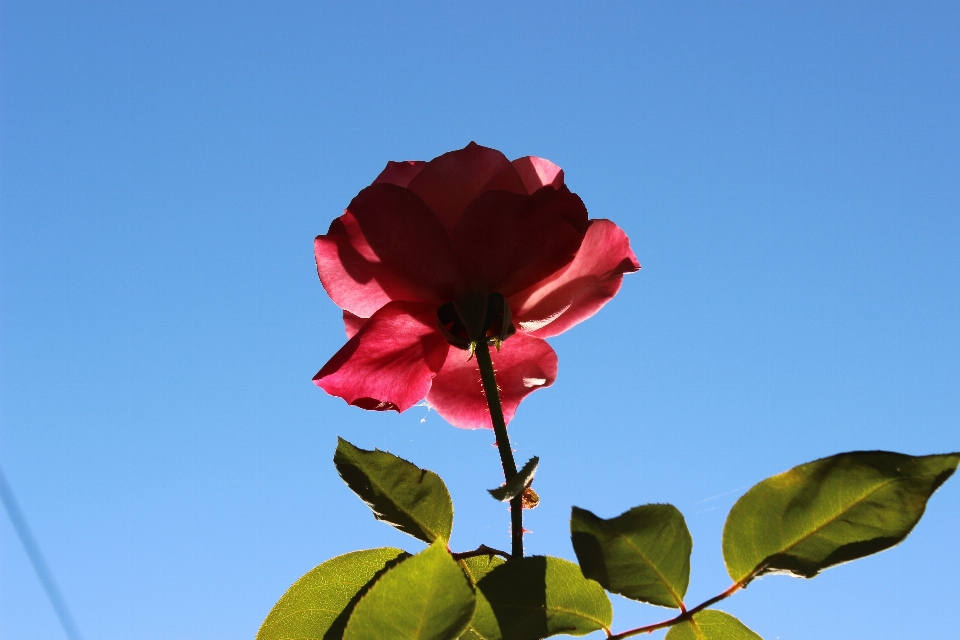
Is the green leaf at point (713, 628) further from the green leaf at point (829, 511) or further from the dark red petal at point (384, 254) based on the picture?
the dark red petal at point (384, 254)

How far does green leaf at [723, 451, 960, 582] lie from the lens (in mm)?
333

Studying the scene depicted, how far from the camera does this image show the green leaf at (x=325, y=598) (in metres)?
0.45

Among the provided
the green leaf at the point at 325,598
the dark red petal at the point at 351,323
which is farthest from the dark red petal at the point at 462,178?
the green leaf at the point at 325,598

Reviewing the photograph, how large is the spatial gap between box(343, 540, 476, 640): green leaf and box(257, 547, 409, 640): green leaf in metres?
0.12

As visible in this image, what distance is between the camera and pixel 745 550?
1.23 ft

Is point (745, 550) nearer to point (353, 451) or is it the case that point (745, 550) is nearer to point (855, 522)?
point (855, 522)

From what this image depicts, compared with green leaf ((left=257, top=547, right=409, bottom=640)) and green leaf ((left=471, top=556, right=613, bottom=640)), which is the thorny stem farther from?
green leaf ((left=257, top=547, right=409, bottom=640))

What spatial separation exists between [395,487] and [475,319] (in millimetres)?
125

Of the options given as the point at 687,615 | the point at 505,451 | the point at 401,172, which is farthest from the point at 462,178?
the point at 687,615

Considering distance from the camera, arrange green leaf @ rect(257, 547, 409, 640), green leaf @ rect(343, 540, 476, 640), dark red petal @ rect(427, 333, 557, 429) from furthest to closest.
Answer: dark red petal @ rect(427, 333, 557, 429), green leaf @ rect(257, 547, 409, 640), green leaf @ rect(343, 540, 476, 640)

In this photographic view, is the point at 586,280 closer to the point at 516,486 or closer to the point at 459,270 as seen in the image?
the point at 459,270

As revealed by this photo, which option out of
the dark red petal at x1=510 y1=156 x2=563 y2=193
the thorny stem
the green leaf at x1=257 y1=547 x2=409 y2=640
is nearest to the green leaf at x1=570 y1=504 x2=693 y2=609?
the thorny stem

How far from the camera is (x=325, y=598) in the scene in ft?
1.52

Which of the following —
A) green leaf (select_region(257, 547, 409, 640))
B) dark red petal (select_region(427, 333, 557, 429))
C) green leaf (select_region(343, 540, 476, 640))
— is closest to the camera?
green leaf (select_region(343, 540, 476, 640))
